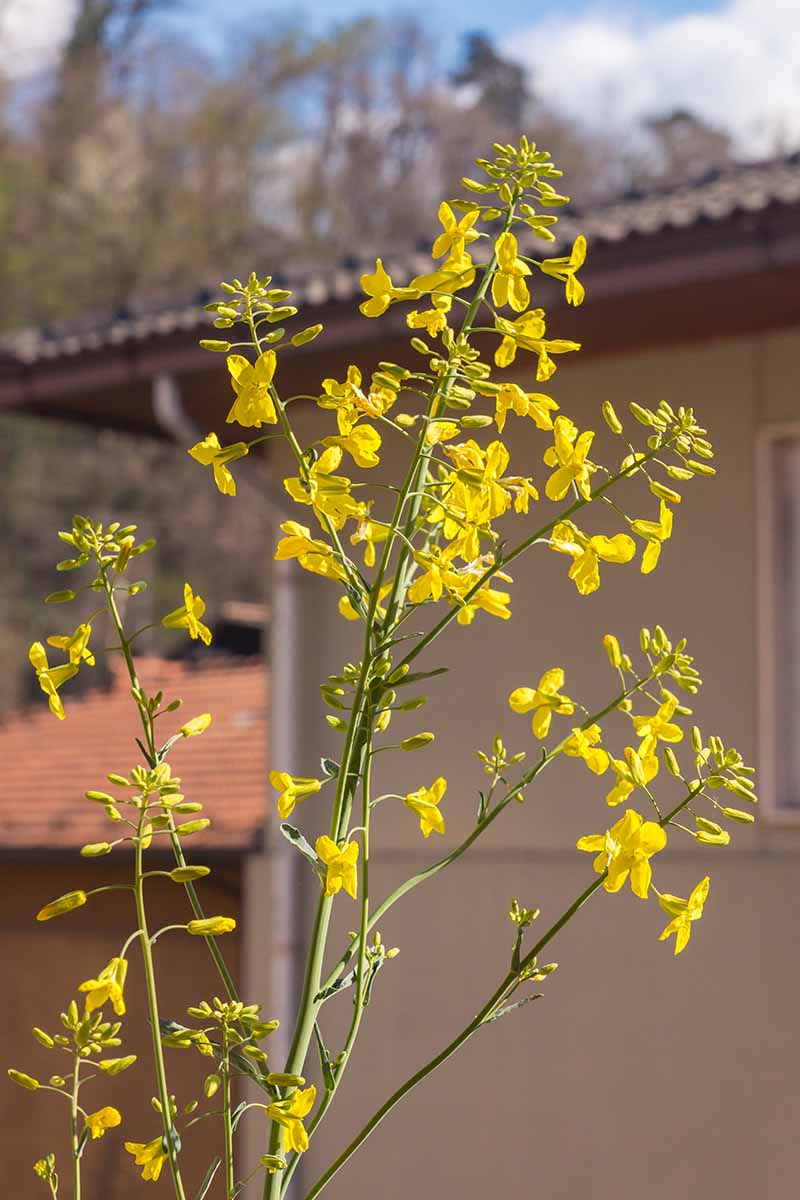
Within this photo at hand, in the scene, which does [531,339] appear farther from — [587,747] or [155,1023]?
[155,1023]

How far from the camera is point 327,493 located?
67.8 inches

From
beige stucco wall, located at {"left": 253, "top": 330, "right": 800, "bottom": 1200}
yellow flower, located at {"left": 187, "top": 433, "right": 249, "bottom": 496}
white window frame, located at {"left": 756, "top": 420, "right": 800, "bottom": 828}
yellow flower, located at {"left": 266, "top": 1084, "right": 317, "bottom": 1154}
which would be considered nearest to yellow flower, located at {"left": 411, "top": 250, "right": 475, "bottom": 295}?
yellow flower, located at {"left": 187, "top": 433, "right": 249, "bottom": 496}

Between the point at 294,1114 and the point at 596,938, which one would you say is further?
the point at 596,938

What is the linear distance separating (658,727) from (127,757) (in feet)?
26.6

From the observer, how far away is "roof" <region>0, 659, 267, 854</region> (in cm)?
818

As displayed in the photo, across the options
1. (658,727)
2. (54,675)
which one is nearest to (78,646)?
(54,675)

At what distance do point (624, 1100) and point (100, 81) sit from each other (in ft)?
79.9

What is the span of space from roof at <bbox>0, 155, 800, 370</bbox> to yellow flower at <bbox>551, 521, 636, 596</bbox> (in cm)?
407

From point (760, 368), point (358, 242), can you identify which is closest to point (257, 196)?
point (358, 242)

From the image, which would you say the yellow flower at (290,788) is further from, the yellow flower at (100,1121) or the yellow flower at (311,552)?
the yellow flower at (100,1121)

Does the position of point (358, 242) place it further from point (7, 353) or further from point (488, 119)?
point (7, 353)

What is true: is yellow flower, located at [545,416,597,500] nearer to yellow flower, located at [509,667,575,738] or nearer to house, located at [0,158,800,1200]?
yellow flower, located at [509,667,575,738]

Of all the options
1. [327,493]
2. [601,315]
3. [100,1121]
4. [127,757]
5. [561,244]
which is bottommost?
[100,1121]

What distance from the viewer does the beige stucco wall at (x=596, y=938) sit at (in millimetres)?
6199
